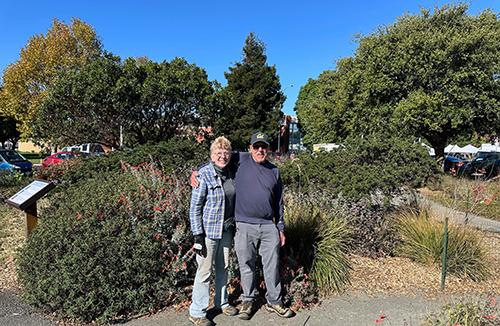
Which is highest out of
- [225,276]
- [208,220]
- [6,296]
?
[208,220]

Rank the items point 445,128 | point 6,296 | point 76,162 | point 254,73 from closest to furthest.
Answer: point 6,296
point 76,162
point 445,128
point 254,73

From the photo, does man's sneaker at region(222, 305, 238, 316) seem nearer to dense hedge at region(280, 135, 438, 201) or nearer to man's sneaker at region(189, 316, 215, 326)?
man's sneaker at region(189, 316, 215, 326)

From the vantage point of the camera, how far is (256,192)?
3623 mm

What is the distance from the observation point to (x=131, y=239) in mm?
4055

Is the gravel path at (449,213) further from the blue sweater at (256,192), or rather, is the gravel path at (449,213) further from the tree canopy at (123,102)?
the tree canopy at (123,102)

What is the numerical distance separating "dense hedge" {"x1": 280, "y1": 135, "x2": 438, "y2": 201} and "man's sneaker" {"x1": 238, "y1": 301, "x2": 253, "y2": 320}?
244cm

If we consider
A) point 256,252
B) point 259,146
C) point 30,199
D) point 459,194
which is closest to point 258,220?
point 256,252

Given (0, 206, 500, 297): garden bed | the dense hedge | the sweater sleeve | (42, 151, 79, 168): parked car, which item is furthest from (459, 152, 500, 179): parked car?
(42, 151, 79, 168): parked car

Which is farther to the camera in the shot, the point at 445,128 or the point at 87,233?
the point at 445,128

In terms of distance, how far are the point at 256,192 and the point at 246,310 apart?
47.2 inches

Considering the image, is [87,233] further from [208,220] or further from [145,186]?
[208,220]

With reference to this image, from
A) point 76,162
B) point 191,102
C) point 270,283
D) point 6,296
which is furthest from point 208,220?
point 191,102

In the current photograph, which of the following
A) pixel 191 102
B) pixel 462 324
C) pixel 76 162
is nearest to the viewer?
pixel 462 324

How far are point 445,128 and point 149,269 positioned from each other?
58.4 ft
